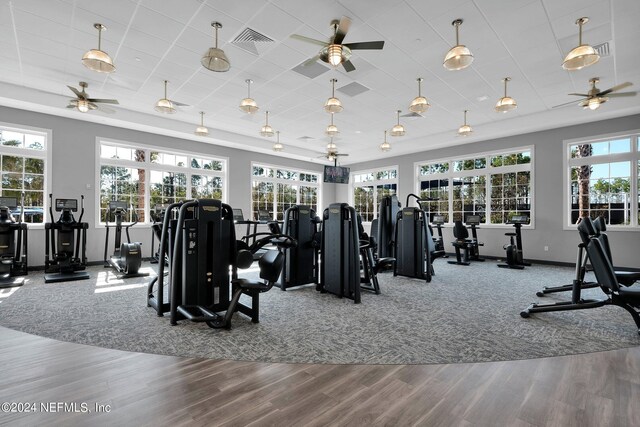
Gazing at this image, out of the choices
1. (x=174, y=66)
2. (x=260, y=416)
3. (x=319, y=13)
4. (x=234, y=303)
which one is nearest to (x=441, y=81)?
(x=319, y=13)

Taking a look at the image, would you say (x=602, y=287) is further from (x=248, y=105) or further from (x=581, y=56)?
(x=248, y=105)

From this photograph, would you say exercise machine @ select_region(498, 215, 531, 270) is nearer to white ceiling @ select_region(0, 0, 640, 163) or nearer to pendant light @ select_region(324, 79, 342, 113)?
white ceiling @ select_region(0, 0, 640, 163)

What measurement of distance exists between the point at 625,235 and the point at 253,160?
1077 cm

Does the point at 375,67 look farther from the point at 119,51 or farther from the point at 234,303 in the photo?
the point at 234,303

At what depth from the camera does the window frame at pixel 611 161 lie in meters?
7.01

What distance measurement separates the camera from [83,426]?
1.65m

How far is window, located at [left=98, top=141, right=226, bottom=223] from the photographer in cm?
803

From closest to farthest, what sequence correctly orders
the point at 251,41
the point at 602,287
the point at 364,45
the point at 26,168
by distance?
the point at 602,287 < the point at 364,45 < the point at 251,41 < the point at 26,168

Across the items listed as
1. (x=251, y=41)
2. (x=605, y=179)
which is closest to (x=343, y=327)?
(x=251, y=41)

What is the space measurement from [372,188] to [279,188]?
405 centimetres

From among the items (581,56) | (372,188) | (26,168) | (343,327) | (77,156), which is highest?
(581,56)

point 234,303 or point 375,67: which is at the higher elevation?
point 375,67

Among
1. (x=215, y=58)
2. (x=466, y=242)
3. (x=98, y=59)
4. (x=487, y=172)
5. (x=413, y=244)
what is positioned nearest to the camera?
(x=98, y=59)

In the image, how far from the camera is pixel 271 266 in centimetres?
329
